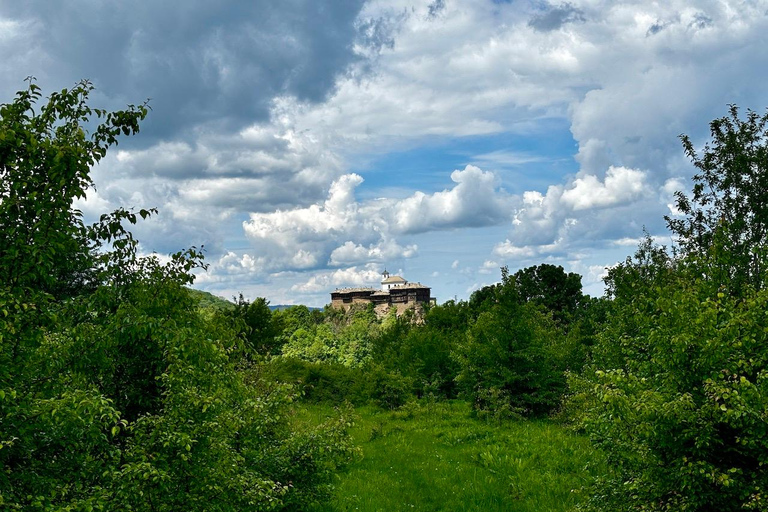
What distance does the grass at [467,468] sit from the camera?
1554cm

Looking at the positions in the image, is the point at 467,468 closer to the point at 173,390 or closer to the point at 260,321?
the point at 173,390

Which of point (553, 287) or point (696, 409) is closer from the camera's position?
point (696, 409)

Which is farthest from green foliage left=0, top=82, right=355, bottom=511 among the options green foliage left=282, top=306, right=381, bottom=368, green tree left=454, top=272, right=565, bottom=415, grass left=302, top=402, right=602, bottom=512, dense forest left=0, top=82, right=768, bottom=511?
green foliage left=282, top=306, right=381, bottom=368

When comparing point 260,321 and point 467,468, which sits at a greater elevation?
point 260,321

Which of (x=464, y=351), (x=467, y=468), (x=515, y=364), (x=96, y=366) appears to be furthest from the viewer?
(x=464, y=351)

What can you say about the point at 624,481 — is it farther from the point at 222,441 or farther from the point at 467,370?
the point at 467,370

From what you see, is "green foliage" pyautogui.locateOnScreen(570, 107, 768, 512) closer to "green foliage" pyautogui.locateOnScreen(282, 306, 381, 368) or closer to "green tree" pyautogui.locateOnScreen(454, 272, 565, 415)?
"green tree" pyautogui.locateOnScreen(454, 272, 565, 415)

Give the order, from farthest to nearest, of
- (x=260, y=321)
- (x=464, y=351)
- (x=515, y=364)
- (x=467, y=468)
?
(x=260, y=321)
(x=464, y=351)
(x=515, y=364)
(x=467, y=468)

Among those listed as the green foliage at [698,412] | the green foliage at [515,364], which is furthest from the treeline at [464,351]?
the green foliage at [698,412]

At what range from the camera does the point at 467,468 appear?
748 inches

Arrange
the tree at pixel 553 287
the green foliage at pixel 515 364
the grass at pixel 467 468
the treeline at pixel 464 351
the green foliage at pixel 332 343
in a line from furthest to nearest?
1. the tree at pixel 553 287
2. the green foliage at pixel 332 343
3. the treeline at pixel 464 351
4. the green foliage at pixel 515 364
5. the grass at pixel 467 468

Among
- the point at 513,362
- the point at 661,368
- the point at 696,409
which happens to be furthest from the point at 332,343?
the point at 696,409

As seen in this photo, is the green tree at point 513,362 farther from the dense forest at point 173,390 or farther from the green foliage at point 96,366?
the green foliage at point 96,366

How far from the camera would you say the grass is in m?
15.5
